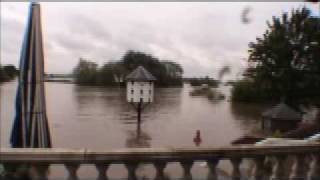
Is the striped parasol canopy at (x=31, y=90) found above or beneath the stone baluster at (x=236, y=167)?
above

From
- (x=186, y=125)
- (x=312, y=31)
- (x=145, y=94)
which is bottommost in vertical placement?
(x=186, y=125)

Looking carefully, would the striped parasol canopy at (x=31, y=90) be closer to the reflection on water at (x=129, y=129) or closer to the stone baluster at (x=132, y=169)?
the stone baluster at (x=132, y=169)

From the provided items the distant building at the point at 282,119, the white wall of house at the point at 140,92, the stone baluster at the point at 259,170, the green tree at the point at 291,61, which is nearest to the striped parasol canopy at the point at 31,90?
the stone baluster at the point at 259,170

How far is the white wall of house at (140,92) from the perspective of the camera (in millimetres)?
27194

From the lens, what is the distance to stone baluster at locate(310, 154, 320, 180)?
14.8 feet

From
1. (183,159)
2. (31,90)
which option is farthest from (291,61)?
(183,159)

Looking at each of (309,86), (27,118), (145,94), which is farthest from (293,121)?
(27,118)

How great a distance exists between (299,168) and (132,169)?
152 cm

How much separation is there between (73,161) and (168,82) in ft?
225

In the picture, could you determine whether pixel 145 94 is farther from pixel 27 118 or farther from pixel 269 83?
pixel 27 118

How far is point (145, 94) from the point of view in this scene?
1080 inches

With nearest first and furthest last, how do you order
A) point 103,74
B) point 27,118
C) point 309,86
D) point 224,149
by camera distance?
point 224,149 → point 27,118 → point 309,86 → point 103,74

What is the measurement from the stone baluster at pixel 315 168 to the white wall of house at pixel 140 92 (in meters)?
22.6

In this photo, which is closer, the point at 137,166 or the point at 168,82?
the point at 137,166
